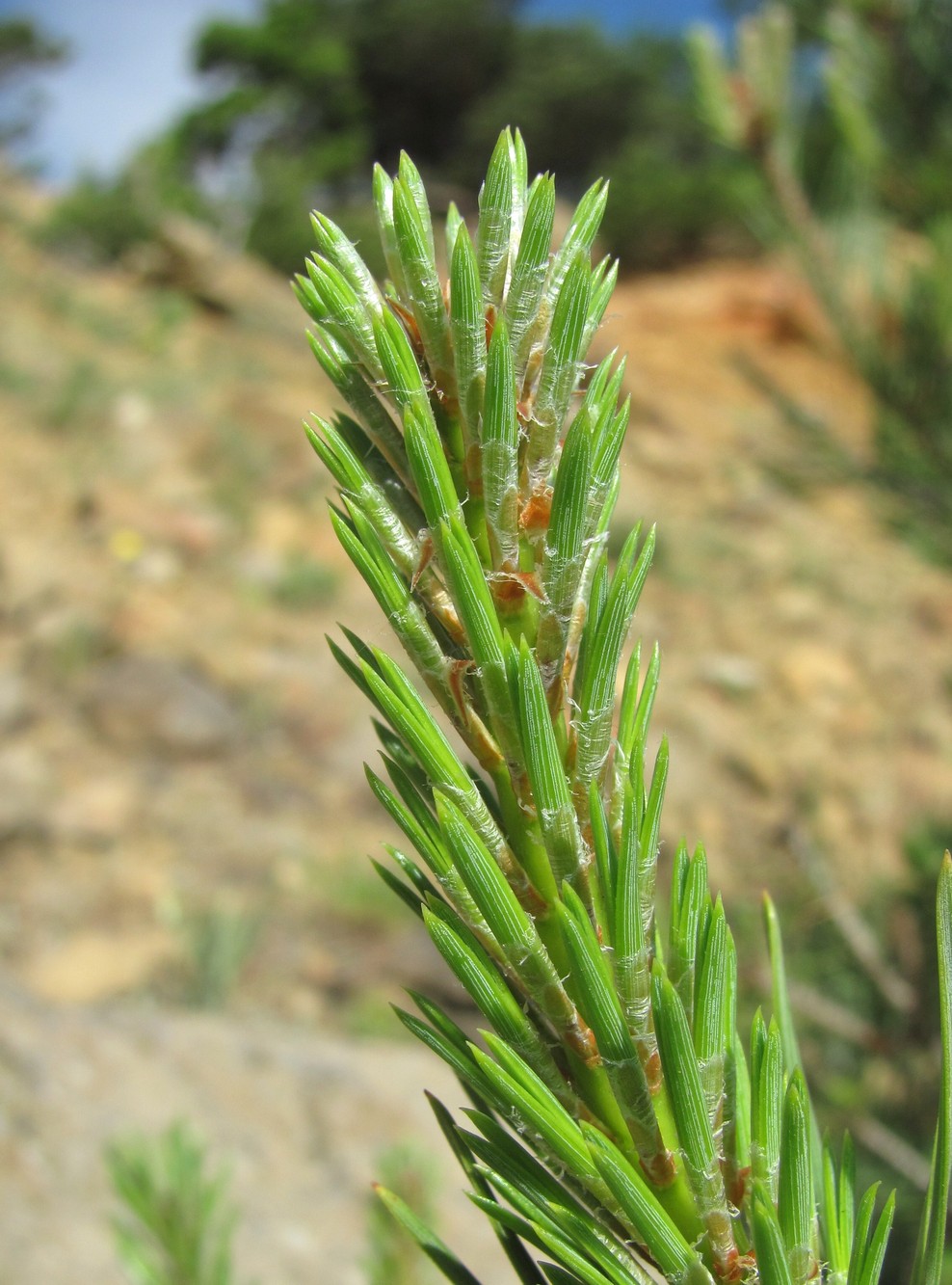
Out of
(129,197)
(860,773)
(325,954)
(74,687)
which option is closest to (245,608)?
(74,687)

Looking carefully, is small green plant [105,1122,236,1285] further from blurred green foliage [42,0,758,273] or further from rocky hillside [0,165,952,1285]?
blurred green foliage [42,0,758,273]

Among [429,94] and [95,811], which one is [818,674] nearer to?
[95,811]

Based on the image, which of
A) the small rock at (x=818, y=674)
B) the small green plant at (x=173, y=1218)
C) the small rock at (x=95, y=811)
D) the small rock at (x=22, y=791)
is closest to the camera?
the small green plant at (x=173, y=1218)

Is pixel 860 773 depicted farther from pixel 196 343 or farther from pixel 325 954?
pixel 196 343

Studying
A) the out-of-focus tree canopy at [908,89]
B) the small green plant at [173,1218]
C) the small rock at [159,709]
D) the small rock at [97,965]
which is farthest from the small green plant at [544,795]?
the small rock at [159,709]

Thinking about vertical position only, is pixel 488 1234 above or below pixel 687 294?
below

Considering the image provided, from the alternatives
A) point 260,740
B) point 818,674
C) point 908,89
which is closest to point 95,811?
point 260,740

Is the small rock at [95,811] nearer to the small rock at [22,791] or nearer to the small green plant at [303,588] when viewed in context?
the small rock at [22,791]
